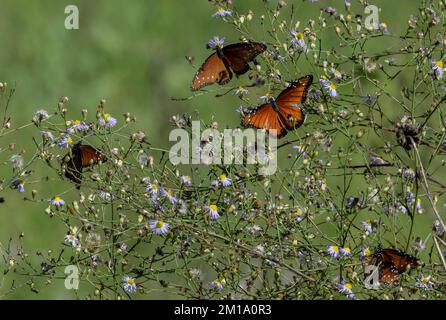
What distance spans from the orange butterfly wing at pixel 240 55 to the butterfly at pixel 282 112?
7.4 inches

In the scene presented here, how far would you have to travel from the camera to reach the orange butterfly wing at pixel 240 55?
10.6ft

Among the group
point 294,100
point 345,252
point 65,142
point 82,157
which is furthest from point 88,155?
point 345,252

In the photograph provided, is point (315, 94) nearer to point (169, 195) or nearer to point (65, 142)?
point (169, 195)

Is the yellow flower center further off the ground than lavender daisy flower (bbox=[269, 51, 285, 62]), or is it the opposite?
lavender daisy flower (bbox=[269, 51, 285, 62])

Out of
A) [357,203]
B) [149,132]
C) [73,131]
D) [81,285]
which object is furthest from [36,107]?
[357,203]

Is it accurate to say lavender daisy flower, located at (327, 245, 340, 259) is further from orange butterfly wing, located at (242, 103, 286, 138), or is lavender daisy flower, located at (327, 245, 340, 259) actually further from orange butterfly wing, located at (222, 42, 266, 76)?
orange butterfly wing, located at (222, 42, 266, 76)

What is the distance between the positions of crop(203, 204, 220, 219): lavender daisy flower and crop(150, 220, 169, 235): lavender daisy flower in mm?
158

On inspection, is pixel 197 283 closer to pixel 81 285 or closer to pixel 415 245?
pixel 415 245

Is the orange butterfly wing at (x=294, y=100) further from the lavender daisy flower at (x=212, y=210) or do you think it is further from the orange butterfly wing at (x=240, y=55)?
the lavender daisy flower at (x=212, y=210)

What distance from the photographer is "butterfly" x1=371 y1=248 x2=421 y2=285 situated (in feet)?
8.68

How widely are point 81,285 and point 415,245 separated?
2.48 m

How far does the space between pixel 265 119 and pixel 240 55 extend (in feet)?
1.30

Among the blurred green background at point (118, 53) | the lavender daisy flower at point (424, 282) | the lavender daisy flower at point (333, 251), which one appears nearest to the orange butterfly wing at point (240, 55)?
the lavender daisy flower at point (333, 251)

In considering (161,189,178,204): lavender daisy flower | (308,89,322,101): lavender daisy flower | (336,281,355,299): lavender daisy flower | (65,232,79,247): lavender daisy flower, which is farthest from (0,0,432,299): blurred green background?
(336,281,355,299): lavender daisy flower
